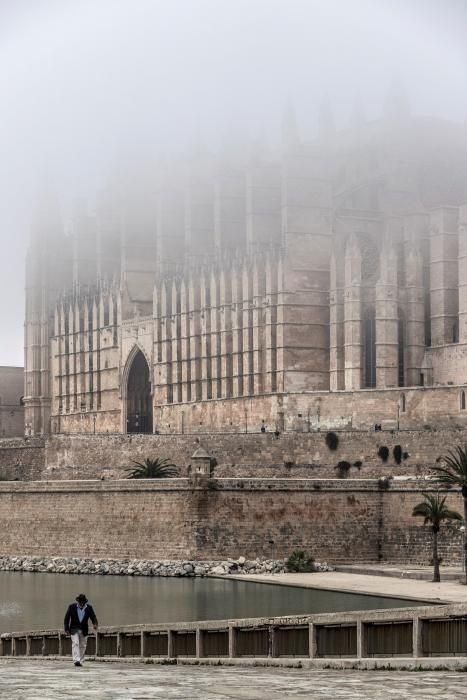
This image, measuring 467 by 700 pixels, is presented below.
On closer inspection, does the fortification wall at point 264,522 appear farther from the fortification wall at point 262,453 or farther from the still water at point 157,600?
the fortification wall at point 262,453

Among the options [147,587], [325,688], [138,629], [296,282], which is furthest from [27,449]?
[325,688]

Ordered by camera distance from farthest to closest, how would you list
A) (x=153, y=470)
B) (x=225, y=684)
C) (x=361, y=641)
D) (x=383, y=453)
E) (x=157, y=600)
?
(x=153, y=470)
(x=383, y=453)
(x=157, y=600)
(x=361, y=641)
(x=225, y=684)

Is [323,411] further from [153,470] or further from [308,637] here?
[308,637]

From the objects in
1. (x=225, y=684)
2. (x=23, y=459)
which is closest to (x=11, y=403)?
(x=23, y=459)

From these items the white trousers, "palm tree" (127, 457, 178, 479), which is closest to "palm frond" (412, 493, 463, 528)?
"palm tree" (127, 457, 178, 479)

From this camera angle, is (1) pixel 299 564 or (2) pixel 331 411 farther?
(2) pixel 331 411

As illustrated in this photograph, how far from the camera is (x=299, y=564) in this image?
47.1 metres

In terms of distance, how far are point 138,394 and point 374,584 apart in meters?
39.6

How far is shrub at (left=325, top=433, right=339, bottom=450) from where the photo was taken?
55.6m

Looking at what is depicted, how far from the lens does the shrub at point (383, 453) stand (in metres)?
54.2

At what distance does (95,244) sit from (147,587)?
146 ft

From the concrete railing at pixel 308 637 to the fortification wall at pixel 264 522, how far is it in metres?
25.4

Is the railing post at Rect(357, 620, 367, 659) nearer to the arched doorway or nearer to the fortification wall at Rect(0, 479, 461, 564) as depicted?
the fortification wall at Rect(0, 479, 461, 564)

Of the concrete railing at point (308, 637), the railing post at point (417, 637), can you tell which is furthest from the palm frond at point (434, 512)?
the railing post at point (417, 637)
